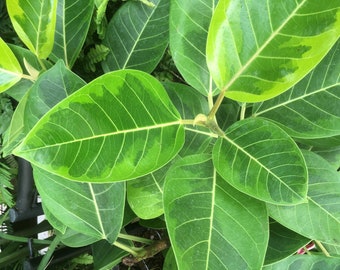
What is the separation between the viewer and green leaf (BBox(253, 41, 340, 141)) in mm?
725

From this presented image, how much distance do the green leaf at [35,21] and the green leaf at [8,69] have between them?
0.04 meters

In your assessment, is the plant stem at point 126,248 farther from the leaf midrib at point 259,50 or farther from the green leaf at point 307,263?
the leaf midrib at point 259,50

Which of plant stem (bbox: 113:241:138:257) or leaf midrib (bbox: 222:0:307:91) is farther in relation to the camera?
plant stem (bbox: 113:241:138:257)

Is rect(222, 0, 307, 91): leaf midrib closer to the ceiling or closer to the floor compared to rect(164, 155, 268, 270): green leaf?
closer to the ceiling

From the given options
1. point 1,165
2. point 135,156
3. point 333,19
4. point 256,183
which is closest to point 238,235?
point 256,183

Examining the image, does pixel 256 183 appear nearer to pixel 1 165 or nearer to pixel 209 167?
pixel 209 167

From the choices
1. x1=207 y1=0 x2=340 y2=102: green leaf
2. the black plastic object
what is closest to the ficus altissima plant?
x1=207 y1=0 x2=340 y2=102: green leaf

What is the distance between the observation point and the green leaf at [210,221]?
0.64 meters

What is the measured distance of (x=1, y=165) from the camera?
989mm

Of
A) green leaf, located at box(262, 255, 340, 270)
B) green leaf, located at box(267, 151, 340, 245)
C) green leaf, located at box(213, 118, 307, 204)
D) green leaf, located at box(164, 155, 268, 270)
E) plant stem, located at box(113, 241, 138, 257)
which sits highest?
green leaf, located at box(213, 118, 307, 204)

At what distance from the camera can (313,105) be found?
749 mm

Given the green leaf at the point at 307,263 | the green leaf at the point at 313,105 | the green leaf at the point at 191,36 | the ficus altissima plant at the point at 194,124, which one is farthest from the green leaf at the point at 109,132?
the green leaf at the point at 307,263

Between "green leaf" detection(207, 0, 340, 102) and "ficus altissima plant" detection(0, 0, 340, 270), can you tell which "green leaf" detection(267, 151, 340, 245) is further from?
"green leaf" detection(207, 0, 340, 102)

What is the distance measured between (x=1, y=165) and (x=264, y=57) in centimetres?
65
